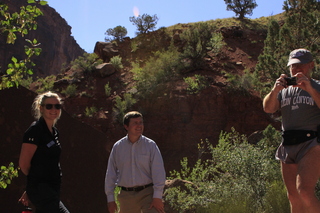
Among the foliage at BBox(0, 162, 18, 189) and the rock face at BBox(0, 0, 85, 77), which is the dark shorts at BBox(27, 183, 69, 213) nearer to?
the foliage at BBox(0, 162, 18, 189)

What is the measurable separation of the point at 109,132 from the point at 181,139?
3800 mm

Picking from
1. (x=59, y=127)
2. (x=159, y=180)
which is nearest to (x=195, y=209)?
(x=59, y=127)

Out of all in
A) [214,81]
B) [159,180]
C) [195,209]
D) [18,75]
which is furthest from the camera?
[214,81]

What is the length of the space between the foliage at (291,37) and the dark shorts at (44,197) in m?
10.2

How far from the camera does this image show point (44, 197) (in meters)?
3.50

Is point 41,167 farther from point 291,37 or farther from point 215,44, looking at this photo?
point 215,44

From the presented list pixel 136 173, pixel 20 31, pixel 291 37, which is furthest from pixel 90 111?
pixel 20 31

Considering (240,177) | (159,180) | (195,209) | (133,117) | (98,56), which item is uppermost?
(98,56)

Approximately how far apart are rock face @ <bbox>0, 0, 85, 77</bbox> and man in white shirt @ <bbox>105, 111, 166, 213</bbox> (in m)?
42.7

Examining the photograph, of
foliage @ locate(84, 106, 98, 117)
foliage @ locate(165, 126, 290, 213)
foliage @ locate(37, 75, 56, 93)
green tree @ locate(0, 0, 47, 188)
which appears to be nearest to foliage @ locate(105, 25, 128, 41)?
foliage @ locate(37, 75, 56, 93)

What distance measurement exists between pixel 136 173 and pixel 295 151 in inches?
64.7

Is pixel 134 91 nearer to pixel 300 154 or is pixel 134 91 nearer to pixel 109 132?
pixel 109 132

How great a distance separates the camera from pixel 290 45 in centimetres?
1281

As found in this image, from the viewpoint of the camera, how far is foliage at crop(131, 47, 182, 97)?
21.3m
